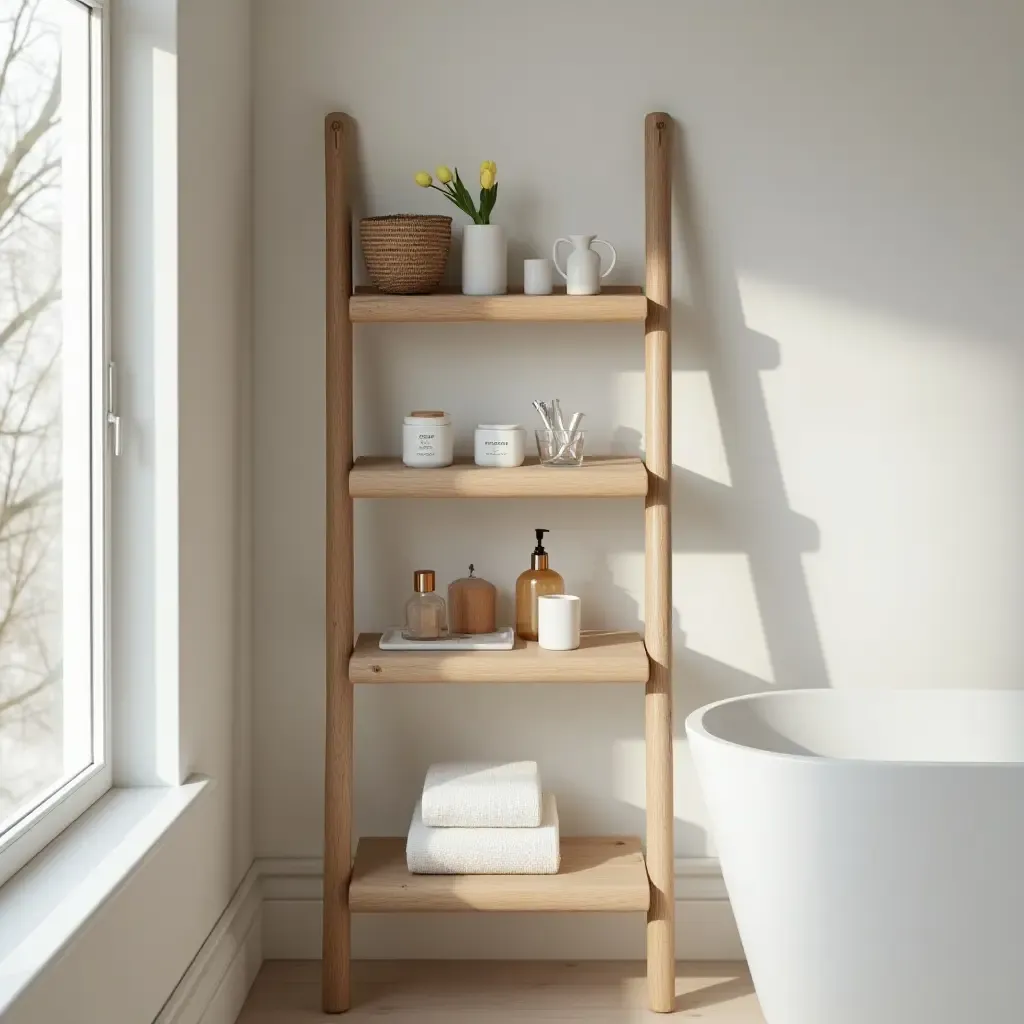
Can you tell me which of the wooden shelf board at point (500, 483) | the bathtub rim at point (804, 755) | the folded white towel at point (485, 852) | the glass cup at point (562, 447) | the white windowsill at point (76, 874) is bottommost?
the folded white towel at point (485, 852)

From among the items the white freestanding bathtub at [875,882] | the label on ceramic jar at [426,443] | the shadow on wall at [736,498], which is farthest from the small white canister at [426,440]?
the white freestanding bathtub at [875,882]

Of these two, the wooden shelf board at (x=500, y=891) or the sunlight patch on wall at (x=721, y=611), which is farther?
the sunlight patch on wall at (x=721, y=611)

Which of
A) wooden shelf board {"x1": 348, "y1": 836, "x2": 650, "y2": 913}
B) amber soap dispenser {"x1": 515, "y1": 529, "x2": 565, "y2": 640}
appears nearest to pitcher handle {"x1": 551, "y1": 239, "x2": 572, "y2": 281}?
amber soap dispenser {"x1": 515, "y1": 529, "x2": 565, "y2": 640}

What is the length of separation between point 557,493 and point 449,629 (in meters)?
0.40

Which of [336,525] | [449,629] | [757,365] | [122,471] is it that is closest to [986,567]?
[757,365]

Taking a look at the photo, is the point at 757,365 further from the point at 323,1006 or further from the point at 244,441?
the point at 323,1006

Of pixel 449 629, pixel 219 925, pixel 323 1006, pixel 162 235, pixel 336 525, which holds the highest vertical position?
pixel 162 235

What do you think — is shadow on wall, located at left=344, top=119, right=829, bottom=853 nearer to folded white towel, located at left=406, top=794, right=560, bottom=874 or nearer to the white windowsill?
folded white towel, located at left=406, top=794, right=560, bottom=874

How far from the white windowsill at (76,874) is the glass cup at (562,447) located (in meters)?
0.88

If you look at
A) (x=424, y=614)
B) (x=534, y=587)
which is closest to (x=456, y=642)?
(x=424, y=614)

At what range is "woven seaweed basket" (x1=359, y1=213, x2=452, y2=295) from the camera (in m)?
2.38

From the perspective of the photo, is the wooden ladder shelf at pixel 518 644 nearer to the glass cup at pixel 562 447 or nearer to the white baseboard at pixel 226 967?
the glass cup at pixel 562 447

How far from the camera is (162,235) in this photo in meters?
2.08

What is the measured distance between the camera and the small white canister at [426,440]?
2396 mm
